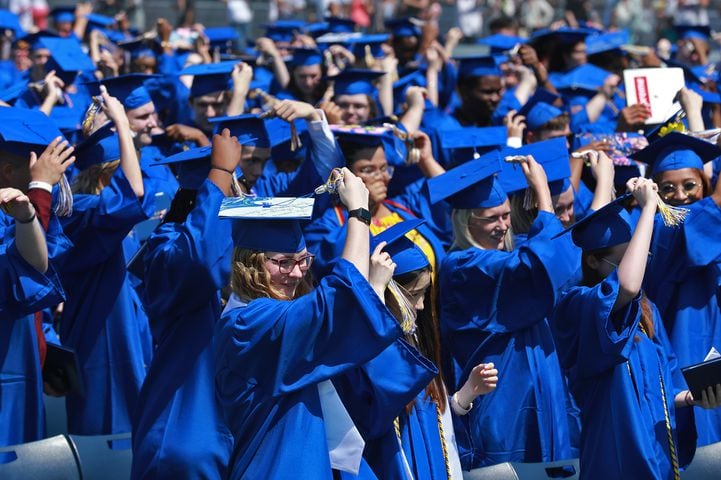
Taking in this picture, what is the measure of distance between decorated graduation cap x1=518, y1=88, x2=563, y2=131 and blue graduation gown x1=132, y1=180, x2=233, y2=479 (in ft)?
10.9

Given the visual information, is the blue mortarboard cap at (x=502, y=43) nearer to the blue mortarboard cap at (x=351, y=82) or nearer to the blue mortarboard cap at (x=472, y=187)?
the blue mortarboard cap at (x=351, y=82)

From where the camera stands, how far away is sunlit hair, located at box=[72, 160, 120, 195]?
5.86m

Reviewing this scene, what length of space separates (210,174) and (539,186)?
1490 millimetres

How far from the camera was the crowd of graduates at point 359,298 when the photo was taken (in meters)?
3.82

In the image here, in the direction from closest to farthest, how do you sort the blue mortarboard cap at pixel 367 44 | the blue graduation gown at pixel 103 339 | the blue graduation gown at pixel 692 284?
the blue graduation gown at pixel 692 284
the blue graduation gown at pixel 103 339
the blue mortarboard cap at pixel 367 44

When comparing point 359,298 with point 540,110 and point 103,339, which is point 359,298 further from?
point 540,110

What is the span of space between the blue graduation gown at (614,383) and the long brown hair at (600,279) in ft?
→ 0.18

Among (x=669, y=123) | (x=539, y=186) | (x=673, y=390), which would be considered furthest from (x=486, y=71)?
(x=673, y=390)

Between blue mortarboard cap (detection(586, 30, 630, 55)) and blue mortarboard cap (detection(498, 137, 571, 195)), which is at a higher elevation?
blue mortarboard cap (detection(586, 30, 630, 55))

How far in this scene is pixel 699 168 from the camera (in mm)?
6055

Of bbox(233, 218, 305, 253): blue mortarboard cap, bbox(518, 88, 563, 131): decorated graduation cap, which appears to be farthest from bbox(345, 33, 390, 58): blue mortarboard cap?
bbox(233, 218, 305, 253): blue mortarboard cap

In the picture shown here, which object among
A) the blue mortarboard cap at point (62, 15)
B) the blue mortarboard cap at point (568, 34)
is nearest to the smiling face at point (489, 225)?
the blue mortarboard cap at point (568, 34)

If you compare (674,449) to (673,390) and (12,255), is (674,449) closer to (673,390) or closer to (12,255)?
(673,390)

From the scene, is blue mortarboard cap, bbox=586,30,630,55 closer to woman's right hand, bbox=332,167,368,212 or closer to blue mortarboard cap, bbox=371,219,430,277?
blue mortarboard cap, bbox=371,219,430,277
